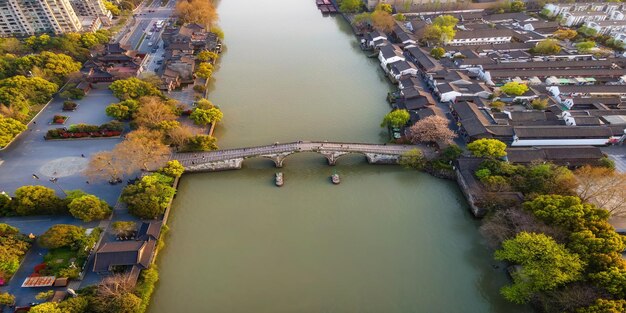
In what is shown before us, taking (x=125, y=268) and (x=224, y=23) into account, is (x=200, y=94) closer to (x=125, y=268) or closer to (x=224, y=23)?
(x=125, y=268)

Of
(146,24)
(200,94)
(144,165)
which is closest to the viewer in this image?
(144,165)

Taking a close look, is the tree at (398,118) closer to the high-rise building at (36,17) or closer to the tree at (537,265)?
the tree at (537,265)

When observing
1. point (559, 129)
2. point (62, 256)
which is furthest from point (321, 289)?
point (559, 129)

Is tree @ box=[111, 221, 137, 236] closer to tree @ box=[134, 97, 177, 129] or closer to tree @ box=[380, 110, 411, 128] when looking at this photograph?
tree @ box=[134, 97, 177, 129]

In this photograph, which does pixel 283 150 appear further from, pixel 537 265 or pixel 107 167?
pixel 537 265

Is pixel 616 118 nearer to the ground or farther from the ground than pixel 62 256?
farther from the ground

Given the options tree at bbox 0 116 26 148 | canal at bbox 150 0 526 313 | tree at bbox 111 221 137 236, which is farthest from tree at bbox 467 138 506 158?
tree at bbox 0 116 26 148
